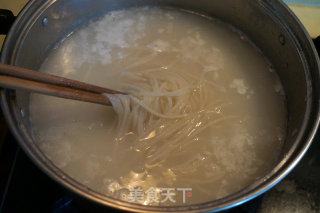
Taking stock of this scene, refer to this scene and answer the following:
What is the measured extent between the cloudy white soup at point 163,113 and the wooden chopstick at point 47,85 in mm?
114

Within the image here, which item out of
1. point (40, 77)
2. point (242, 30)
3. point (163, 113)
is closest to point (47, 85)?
point (40, 77)

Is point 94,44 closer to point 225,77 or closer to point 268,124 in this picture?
point 225,77

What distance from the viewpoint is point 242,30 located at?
2404 millimetres

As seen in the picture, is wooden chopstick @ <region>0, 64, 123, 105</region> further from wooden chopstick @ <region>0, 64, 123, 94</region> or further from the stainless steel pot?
the stainless steel pot

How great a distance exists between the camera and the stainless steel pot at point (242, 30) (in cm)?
133

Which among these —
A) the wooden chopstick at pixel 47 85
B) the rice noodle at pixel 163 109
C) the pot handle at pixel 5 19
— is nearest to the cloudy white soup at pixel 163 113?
the rice noodle at pixel 163 109

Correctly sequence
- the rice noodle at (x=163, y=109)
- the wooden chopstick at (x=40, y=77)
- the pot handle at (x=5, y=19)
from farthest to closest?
the pot handle at (x=5, y=19) → the rice noodle at (x=163, y=109) → the wooden chopstick at (x=40, y=77)

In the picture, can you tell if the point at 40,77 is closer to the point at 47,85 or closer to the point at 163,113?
the point at 47,85

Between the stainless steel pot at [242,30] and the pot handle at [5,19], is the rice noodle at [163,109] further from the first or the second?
the pot handle at [5,19]

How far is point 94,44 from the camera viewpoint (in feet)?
7.31

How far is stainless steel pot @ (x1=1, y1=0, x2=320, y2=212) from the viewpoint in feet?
4.37

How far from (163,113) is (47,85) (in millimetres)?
675

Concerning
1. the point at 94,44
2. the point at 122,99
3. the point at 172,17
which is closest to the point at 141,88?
the point at 122,99

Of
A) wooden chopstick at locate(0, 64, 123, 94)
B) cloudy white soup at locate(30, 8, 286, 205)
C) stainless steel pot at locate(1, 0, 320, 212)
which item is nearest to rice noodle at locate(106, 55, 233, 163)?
cloudy white soup at locate(30, 8, 286, 205)
